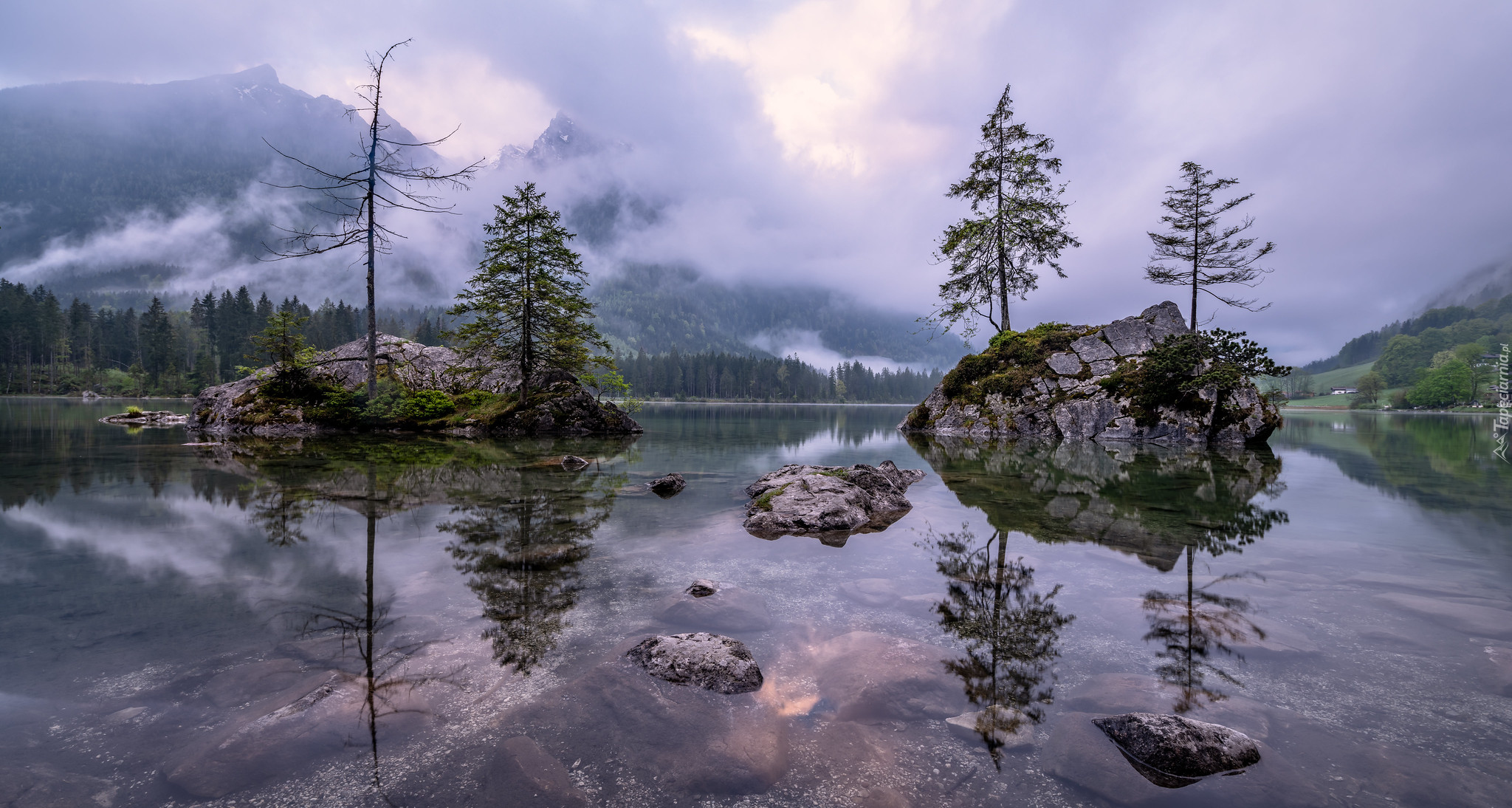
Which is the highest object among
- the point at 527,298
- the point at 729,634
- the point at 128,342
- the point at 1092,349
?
the point at 128,342

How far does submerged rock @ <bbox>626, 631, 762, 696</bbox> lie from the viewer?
14.7 feet

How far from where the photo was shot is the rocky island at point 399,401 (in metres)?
26.8

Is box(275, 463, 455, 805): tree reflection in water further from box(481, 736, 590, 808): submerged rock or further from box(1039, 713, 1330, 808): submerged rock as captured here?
box(1039, 713, 1330, 808): submerged rock

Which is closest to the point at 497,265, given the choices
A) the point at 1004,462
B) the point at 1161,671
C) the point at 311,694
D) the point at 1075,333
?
the point at 1004,462

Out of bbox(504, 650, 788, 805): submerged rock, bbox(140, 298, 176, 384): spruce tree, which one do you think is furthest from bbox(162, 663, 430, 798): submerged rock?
bbox(140, 298, 176, 384): spruce tree

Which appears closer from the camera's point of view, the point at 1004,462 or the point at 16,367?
the point at 1004,462

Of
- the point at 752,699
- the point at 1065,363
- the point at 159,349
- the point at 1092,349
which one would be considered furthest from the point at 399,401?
the point at 159,349

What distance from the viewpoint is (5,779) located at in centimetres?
304

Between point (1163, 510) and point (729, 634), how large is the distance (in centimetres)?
996

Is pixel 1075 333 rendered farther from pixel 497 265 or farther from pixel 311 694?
pixel 311 694

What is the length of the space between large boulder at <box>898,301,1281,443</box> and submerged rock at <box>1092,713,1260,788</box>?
29.4 metres

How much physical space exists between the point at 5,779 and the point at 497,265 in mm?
27031

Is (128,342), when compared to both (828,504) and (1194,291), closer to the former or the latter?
(828,504)

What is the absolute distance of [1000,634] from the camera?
17.6 feet
